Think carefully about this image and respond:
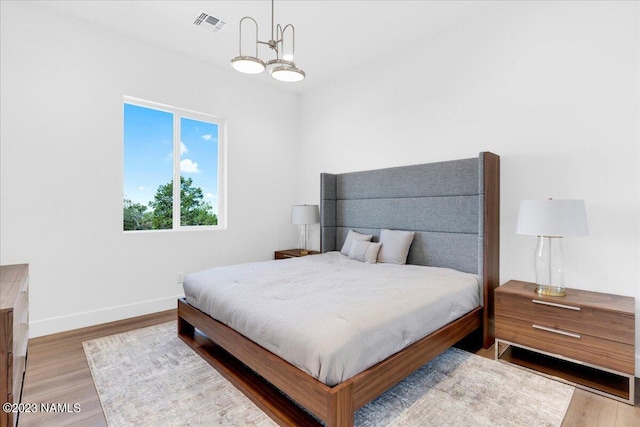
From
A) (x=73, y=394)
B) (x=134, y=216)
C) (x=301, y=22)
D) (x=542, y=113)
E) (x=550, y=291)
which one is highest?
(x=301, y=22)

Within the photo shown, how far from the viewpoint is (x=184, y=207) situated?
154 inches

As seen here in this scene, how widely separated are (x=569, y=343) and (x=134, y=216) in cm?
417

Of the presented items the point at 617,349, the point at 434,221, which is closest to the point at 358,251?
the point at 434,221

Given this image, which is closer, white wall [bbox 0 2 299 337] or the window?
white wall [bbox 0 2 299 337]

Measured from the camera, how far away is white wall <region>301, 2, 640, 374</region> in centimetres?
223

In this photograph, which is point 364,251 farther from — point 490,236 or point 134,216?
point 134,216

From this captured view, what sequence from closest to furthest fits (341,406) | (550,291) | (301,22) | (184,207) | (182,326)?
(341,406) → (550,291) → (182,326) → (301,22) → (184,207)

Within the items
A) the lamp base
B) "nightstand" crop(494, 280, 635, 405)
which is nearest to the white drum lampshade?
"nightstand" crop(494, 280, 635, 405)

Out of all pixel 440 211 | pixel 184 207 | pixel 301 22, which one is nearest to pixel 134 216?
pixel 184 207

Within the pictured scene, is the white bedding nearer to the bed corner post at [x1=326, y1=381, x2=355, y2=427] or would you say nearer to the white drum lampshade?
the bed corner post at [x1=326, y1=381, x2=355, y2=427]

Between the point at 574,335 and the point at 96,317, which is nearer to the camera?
the point at 574,335

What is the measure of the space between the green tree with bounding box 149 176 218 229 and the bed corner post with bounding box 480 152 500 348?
3246mm

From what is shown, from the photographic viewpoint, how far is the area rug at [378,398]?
5.52ft

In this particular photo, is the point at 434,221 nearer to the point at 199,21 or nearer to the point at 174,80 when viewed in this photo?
the point at 199,21
